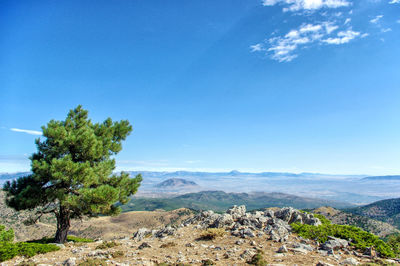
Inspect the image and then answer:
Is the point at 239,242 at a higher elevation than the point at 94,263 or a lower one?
lower

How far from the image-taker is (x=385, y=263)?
11.2 metres

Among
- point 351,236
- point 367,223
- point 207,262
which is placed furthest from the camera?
point 367,223

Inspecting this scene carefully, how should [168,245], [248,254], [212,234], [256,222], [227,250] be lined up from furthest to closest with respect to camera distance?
1. [256,222]
2. [212,234]
3. [168,245]
4. [227,250]
5. [248,254]

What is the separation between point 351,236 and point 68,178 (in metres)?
21.1

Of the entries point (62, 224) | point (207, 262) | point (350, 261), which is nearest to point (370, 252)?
point (350, 261)

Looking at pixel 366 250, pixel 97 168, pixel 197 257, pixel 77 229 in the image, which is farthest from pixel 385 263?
pixel 77 229

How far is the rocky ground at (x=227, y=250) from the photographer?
38.9 feet

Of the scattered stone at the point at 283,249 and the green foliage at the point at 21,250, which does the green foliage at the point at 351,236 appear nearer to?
the scattered stone at the point at 283,249

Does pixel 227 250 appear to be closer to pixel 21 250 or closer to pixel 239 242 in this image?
pixel 239 242

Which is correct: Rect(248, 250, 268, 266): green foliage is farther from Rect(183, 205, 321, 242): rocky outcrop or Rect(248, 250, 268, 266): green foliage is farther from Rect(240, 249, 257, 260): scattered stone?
Rect(183, 205, 321, 242): rocky outcrop

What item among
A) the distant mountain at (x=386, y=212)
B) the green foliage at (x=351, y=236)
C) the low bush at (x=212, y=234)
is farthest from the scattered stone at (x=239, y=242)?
the distant mountain at (x=386, y=212)

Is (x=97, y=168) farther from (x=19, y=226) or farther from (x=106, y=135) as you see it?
(x=19, y=226)

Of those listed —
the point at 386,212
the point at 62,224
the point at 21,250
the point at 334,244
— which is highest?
the point at 334,244

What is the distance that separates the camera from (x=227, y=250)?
43.8 ft
